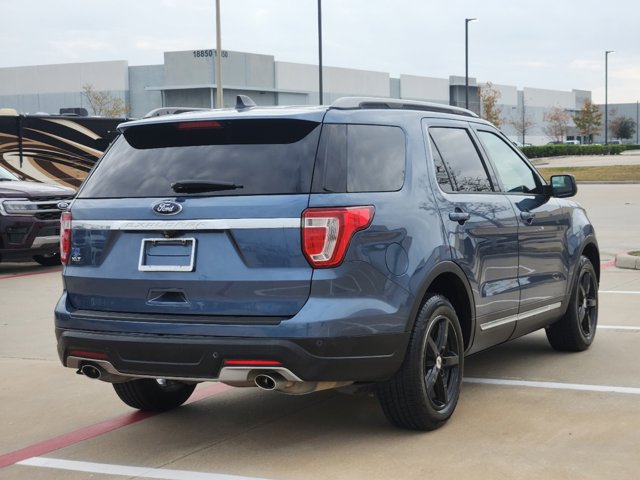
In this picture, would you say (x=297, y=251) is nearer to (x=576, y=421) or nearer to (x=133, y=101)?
(x=576, y=421)

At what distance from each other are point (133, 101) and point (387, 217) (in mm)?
72200

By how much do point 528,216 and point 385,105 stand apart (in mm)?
1629

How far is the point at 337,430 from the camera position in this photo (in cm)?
584

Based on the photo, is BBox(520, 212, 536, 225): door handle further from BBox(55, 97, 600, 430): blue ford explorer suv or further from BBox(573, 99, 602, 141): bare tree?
BBox(573, 99, 602, 141): bare tree

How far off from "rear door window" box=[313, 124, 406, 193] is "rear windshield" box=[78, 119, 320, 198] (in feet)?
0.25

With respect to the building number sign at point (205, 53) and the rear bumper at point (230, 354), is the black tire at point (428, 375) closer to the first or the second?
the rear bumper at point (230, 354)

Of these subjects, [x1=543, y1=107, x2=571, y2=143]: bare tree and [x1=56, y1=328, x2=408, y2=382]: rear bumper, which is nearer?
[x1=56, y1=328, x2=408, y2=382]: rear bumper

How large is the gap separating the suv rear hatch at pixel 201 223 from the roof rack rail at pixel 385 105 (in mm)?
278

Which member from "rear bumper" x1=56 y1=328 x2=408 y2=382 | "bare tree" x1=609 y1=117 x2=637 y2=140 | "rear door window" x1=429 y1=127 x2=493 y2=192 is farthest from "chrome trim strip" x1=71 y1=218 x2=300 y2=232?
"bare tree" x1=609 y1=117 x2=637 y2=140

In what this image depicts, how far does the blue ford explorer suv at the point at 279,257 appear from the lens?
198 inches

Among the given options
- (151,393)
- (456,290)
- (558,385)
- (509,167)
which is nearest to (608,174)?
(509,167)

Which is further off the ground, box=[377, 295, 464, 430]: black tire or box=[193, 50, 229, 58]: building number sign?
box=[193, 50, 229, 58]: building number sign

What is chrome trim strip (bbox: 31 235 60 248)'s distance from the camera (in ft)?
48.1

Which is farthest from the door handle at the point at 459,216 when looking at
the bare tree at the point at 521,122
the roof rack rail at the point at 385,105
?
the bare tree at the point at 521,122
